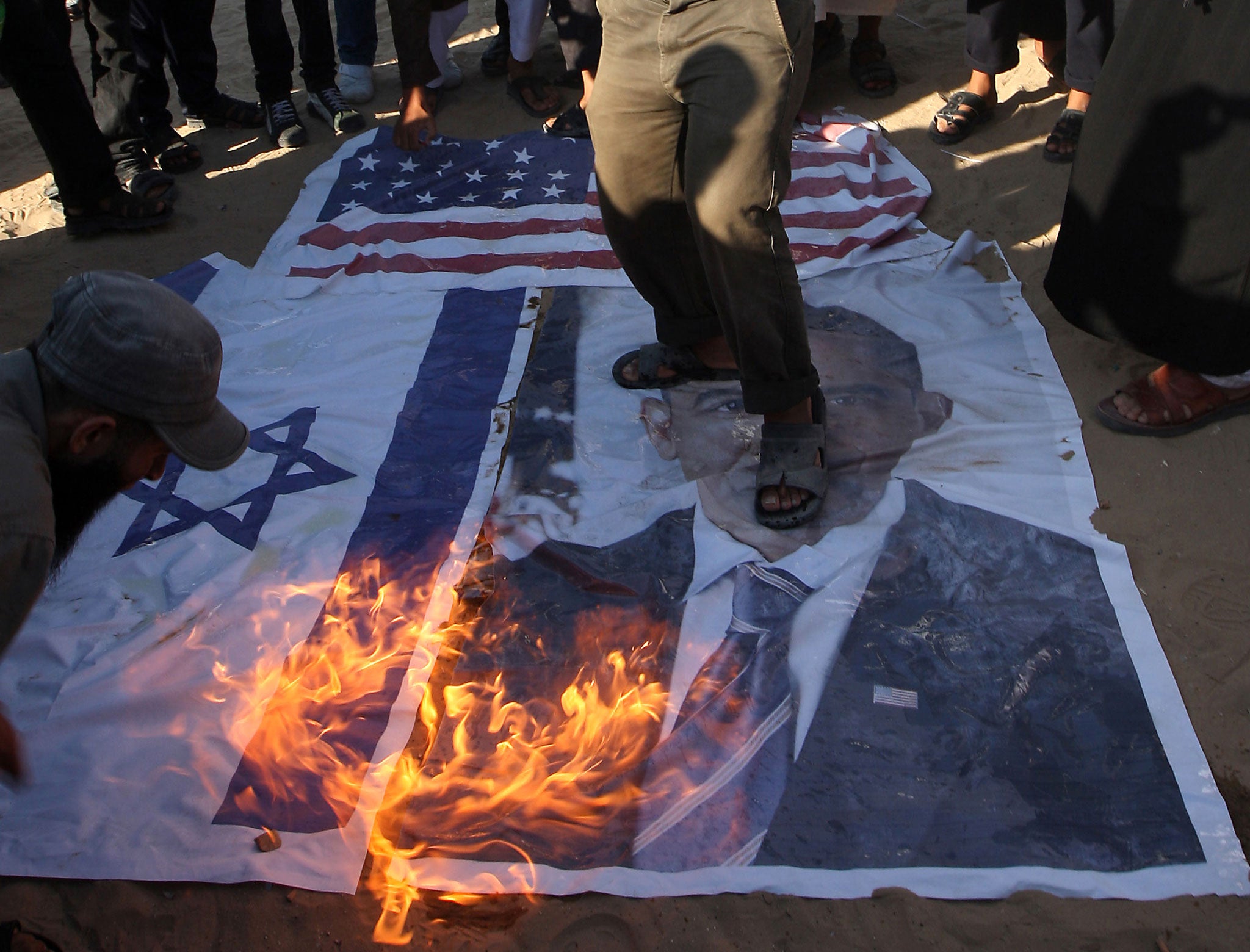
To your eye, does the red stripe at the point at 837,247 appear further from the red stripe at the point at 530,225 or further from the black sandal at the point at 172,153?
the black sandal at the point at 172,153

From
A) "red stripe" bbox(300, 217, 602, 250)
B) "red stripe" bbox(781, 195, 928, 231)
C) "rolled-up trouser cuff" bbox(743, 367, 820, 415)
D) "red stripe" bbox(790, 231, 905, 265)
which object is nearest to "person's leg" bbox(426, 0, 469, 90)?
"red stripe" bbox(300, 217, 602, 250)

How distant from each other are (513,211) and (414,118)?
0.61 meters

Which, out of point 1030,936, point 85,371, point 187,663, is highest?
point 85,371

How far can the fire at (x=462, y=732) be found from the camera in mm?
1845

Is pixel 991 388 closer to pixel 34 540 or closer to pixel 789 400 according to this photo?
pixel 789 400

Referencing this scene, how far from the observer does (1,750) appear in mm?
1494

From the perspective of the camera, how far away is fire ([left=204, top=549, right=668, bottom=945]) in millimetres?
1845

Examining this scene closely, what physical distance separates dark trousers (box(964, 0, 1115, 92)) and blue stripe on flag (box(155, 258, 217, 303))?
3.31 m

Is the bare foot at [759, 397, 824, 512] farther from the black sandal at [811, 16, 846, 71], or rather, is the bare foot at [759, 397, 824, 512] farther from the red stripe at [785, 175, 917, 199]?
the black sandal at [811, 16, 846, 71]

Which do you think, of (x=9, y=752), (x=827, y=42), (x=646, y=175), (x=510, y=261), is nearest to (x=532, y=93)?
(x=827, y=42)

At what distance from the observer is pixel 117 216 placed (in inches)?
159

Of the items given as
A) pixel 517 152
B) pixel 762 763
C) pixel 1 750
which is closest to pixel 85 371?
pixel 1 750

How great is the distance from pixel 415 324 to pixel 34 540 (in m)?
1.94

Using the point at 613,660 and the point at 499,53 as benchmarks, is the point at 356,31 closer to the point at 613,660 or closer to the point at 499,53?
the point at 499,53
